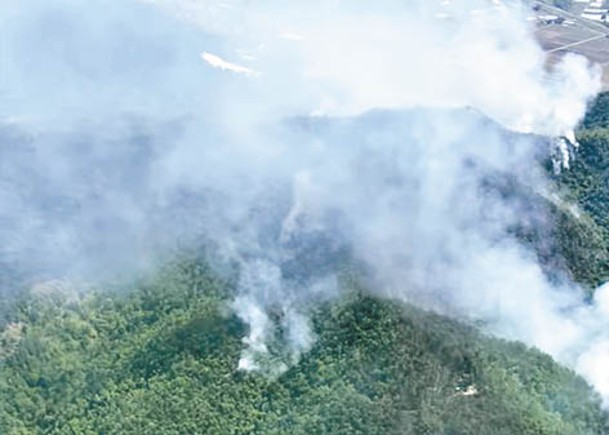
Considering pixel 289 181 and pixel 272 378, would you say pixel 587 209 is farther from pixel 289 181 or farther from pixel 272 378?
pixel 272 378

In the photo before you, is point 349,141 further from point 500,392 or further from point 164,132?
point 500,392

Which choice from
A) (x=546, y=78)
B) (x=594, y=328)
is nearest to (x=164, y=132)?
(x=594, y=328)

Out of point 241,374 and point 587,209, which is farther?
point 587,209

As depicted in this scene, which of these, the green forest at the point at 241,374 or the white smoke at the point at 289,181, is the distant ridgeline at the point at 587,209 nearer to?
the white smoke at the point at 289,181

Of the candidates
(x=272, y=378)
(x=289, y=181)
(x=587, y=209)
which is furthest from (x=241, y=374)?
(x=587, y=209)

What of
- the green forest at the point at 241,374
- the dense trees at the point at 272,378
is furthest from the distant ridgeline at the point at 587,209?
the dense trees at the point at 272,378

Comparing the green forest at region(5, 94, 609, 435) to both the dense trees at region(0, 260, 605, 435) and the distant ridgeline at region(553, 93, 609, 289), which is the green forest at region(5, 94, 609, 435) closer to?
the dense trees at region(0, 260, 605, 435)
